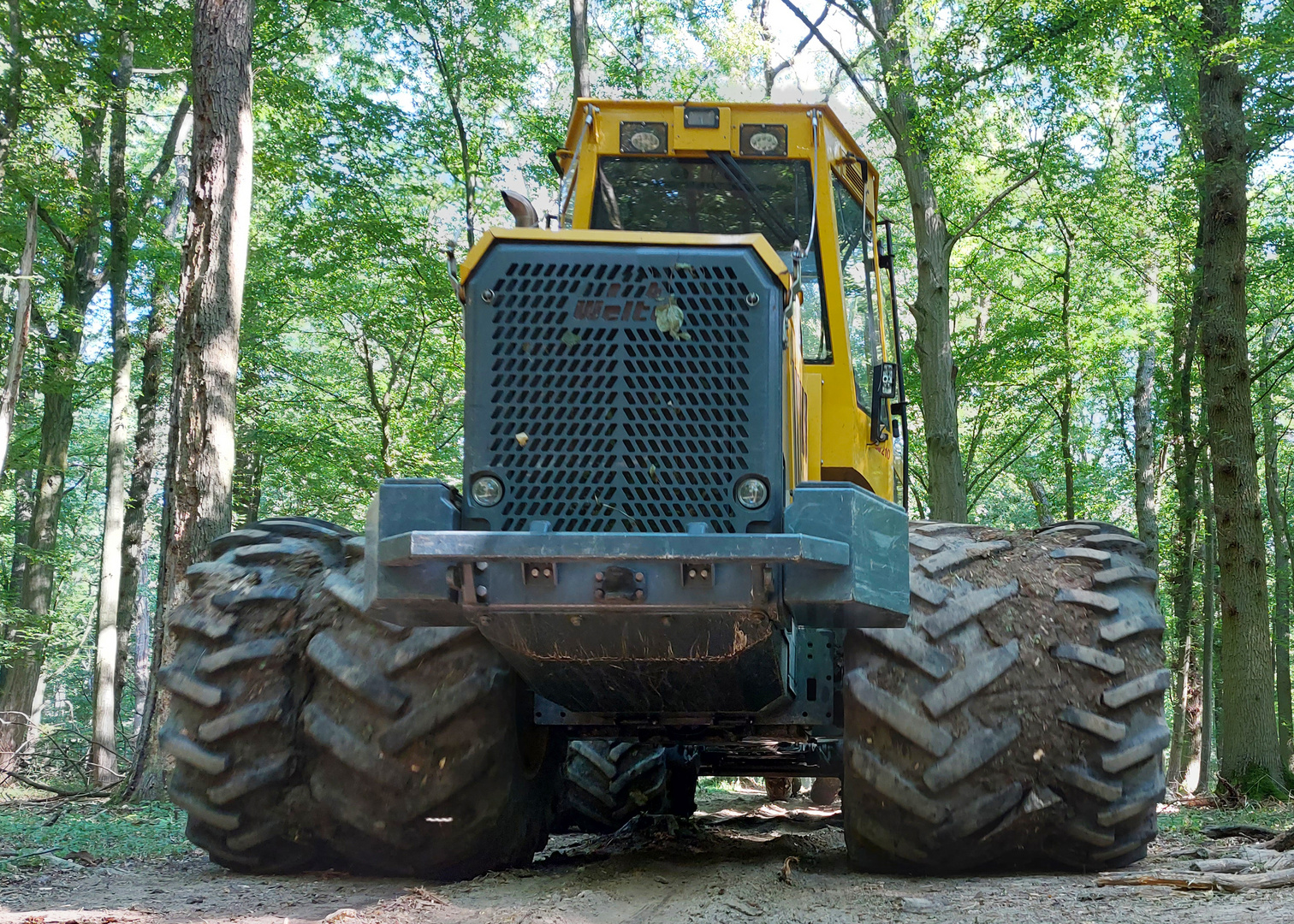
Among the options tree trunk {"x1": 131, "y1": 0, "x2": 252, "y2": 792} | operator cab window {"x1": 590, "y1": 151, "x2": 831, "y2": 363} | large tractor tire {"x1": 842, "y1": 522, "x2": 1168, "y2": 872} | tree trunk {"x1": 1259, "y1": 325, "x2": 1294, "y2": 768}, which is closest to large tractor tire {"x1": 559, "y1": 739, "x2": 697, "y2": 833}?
large tractor tire {"x1": 842, "y1": 522, "x2": 1168, "y2": 872}

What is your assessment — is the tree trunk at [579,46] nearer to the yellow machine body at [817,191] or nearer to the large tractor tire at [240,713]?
the yellow machine body at [817,191]

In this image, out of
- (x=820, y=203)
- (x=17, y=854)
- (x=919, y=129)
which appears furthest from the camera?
(x=919, y=129)

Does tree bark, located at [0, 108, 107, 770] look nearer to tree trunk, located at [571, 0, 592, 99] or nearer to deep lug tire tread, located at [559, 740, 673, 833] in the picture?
tree trunk, located at [571, 0, 592, 99]

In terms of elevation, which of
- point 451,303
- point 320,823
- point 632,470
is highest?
point 451,303

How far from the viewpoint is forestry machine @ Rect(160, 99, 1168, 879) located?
375cm

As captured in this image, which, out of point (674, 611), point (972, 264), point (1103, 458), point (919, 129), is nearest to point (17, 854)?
point (674, 611)

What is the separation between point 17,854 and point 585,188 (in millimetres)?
4411

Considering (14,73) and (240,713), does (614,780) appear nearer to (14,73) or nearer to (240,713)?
(240,713)

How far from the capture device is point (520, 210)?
4320 millimetres

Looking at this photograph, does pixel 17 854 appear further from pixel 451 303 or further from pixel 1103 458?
pixel 1103 458

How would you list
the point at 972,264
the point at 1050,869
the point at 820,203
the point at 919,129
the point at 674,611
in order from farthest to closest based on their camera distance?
the point at 972,264 < the point at 919,129 < the point at 820,203 < the point at 1050,869 < the point at 674,611

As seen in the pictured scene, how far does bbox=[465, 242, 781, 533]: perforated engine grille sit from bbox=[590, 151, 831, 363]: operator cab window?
1.98 metres

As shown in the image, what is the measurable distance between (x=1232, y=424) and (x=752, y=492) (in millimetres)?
8964

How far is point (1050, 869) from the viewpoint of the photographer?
15.5 feet
